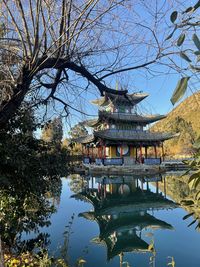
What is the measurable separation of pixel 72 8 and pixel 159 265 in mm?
4858

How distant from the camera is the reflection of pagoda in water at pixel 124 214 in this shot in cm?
742

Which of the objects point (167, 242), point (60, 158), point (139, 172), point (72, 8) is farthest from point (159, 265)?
point (139, 172)

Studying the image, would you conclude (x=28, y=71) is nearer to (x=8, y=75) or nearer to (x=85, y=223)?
(x=8, y=75)

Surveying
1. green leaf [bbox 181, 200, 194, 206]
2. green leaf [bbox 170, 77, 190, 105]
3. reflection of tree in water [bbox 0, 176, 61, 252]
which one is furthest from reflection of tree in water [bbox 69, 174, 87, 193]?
green leaf [bbox 170, 77, 190, 105]

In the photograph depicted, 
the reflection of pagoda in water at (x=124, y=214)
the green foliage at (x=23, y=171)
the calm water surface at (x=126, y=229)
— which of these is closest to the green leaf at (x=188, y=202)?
the calm water surface at (x=126, y=229)

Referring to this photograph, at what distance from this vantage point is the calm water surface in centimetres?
619

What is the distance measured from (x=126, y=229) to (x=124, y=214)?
6.50 feet

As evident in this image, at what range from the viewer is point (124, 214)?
35.6ft

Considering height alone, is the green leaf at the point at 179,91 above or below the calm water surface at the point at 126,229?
above

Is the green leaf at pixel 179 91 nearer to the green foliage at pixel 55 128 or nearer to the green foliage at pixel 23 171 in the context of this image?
the green foliage at pixel 55 128

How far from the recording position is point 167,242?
24.6 ft

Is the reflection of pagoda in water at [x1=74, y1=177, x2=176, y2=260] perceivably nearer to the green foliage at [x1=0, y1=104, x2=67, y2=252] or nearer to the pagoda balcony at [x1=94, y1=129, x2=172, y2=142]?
the green foliage at [x1=0, y1=104, x2=67, y2=252]

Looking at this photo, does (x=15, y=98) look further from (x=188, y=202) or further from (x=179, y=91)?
(x=179, y=91)

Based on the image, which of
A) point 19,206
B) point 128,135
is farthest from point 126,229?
point 128,135
